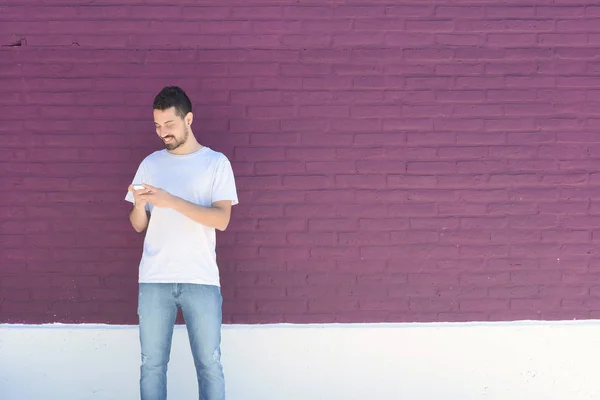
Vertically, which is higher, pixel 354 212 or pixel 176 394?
pixel 354 212

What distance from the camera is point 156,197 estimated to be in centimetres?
338

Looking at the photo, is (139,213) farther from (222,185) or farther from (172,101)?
(172,101)

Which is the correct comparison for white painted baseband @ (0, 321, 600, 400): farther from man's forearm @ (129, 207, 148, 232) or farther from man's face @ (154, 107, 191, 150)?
man's face @ (154, 107, 191, 150)

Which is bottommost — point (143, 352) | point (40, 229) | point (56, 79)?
point (143, 352)

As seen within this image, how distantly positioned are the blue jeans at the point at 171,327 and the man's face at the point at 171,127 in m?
0.76

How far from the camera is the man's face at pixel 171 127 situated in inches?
143

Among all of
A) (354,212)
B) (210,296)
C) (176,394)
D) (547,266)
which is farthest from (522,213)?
(176,394)

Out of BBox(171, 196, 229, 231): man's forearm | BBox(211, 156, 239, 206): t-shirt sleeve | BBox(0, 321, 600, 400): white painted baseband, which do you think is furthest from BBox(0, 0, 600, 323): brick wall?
BBox(171, 196, 229, 231): man's forearm

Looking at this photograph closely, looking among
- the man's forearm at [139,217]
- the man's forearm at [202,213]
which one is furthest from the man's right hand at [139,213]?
the man's forearm at [202,213]

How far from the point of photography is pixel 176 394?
4.36 metres

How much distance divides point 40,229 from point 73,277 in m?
0.37

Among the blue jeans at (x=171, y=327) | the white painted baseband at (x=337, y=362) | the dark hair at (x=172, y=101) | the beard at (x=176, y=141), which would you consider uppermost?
the dark hair at (x=172, y=101)

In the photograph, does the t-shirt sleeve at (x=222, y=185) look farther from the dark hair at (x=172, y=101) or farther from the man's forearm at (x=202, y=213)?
the dark hair at (x=172, y=101)

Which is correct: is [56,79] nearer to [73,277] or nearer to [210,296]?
[73,277]
